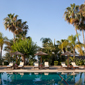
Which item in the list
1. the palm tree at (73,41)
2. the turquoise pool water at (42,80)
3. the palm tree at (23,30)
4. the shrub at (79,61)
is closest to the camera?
the turquoise pool water at (42,80)

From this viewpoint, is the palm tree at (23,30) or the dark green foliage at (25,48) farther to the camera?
the palm tree at (23,30)

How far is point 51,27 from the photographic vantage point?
2569 cm

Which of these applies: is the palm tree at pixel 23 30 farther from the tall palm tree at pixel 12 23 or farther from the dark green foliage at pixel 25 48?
the dark green foliage at pixel 25 48

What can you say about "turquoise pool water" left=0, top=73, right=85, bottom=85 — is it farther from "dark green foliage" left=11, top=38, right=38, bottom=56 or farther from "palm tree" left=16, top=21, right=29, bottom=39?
"palm tree" left=16, top=21, right=29, bottom=39

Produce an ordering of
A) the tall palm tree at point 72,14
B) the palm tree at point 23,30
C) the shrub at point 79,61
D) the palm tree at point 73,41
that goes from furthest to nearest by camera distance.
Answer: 1. the palm tree at point 23,30
2. the tall palm tree at point 72,14
3. the palm tree at point 73,41
4. the shrub at point 79,61

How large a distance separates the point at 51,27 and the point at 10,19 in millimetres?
10572

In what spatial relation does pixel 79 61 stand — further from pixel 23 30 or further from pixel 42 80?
pixel 23 30

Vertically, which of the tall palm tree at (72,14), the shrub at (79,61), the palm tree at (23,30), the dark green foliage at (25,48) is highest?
the tall palm tree at (72,14)

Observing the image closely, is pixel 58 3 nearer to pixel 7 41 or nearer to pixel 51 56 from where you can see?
pixel 51 56

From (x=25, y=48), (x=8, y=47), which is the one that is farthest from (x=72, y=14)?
(x=8, y=47)

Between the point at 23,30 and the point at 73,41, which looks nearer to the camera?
the point at 73,41

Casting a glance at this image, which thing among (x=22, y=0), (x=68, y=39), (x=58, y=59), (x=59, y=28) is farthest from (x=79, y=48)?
(x=22, y=0)

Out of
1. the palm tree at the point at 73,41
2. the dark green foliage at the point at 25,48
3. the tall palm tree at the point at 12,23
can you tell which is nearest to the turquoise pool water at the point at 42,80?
the dark green foliage at the point at 25,48

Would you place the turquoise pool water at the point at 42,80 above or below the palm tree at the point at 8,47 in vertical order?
below
